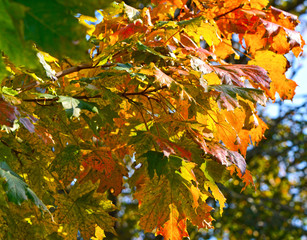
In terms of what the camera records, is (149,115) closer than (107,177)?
Yes

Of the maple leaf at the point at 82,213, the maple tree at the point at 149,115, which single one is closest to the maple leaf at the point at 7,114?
the maple tree at the point at 149,115

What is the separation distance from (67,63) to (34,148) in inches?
19.3

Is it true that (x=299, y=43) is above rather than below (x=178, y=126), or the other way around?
above

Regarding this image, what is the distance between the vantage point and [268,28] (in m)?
2.02

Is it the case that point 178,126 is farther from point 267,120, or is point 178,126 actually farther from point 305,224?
point 305,224

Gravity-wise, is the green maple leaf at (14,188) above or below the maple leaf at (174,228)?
above

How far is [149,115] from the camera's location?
6.38ft

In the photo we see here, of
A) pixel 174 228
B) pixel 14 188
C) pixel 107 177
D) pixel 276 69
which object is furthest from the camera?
pixel 107 177

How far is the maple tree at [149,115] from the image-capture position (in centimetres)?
158

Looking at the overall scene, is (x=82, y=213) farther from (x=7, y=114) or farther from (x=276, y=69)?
(x=276, y=69)

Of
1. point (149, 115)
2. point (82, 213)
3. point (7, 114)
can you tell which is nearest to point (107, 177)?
point (82, 213)

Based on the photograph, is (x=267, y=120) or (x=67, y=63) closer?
(x=67, y=63)

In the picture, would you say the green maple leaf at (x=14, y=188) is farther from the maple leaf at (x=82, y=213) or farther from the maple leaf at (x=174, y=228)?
the maple leaf at (x=174, y=228)

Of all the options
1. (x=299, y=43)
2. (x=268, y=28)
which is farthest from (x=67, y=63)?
(x=299, y=43)
